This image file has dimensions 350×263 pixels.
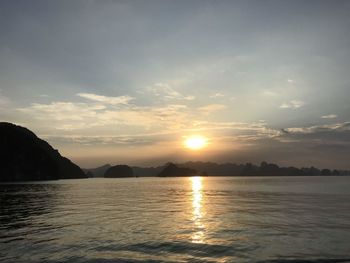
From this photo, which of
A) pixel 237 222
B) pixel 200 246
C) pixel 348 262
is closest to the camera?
pixel 348 262

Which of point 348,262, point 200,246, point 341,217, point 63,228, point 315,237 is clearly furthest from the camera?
point 341,217

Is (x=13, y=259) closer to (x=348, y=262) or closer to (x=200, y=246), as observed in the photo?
(x=200, y=246)

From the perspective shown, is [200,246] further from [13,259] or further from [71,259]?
[13,259]

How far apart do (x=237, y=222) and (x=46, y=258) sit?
1042 inches

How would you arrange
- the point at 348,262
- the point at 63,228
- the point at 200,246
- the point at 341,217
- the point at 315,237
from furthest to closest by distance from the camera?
1. the point at 341,217
2. the point at 63,228
3. the point at 315,237
4. the point at 200,246
5. the point at 348,262

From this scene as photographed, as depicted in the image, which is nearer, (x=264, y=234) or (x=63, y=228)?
(x=264, y=234)

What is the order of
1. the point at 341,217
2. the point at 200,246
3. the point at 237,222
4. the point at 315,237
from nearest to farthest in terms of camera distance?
the point at 200,246 < the point at 315,237 < the point at 237,222 < the point at 341,217

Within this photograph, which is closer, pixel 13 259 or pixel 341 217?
pixel 13 259

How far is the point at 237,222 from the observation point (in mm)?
43031

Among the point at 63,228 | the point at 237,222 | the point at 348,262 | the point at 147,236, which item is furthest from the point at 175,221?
the point at 348,262

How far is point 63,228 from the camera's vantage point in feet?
125

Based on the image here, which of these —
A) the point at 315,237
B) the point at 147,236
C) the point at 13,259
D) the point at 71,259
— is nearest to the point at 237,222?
the point at 315,237

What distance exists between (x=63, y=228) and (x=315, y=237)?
28598mm

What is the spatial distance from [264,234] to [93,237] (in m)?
18.1
